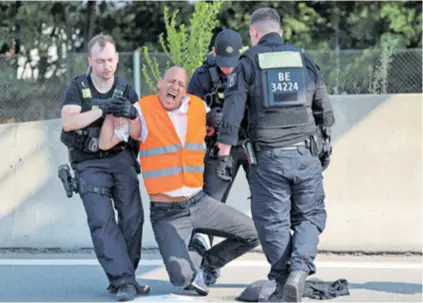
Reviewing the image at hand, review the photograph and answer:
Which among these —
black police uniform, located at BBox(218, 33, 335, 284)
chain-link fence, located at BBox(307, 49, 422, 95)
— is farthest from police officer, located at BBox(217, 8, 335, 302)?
chain-link fence, located at BBox(307, 49, 422, 95)

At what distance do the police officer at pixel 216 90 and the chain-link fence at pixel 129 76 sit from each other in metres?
2.95

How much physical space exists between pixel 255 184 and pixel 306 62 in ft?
2.91

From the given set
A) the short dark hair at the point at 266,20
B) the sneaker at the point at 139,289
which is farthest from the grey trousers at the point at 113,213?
the short dark hair at the point at 266,20

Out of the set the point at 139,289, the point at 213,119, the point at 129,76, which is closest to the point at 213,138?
the point at 213,119

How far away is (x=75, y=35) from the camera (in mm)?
16859

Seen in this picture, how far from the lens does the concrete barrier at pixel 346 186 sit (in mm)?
7625

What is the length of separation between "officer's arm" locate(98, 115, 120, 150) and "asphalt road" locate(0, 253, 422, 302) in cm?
109

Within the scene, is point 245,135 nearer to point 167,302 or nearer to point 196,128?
point 196,128

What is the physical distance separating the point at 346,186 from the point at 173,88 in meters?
2.60

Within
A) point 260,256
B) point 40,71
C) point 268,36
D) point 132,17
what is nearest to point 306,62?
point 268,36

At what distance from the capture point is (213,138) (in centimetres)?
617

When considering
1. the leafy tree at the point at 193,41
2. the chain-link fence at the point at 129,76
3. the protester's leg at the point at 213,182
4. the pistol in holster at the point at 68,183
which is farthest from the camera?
the leafy tree at the point at 193,41

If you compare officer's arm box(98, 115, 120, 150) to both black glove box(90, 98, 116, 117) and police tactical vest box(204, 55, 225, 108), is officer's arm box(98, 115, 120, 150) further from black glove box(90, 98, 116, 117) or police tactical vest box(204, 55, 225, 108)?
police tactical vest box(204, 55, 225, 108)

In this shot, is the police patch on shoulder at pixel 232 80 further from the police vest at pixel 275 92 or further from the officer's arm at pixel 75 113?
the officer's arm at pixel 75 113
